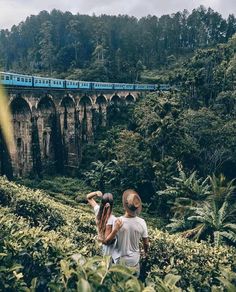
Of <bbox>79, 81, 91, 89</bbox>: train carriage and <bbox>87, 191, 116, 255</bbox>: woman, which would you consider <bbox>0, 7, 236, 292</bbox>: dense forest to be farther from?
<bbox>79, 81, 91, 89</bbox>: train carriage

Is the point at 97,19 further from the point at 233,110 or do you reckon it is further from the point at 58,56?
the point at 233,110

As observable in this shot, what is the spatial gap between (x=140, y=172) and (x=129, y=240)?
871 inches

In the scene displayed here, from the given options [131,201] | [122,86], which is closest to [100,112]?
[122,86]

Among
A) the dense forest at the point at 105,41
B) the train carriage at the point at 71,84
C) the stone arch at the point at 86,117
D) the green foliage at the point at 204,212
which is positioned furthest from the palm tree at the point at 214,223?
the dense forest at the point at 105,41

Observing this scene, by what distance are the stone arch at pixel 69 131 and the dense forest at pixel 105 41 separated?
23933 mm

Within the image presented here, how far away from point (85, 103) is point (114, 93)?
27.8ft

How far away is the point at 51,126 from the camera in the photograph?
111ft

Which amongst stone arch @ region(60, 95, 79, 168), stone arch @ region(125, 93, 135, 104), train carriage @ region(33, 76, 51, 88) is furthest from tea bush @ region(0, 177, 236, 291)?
stone arch @ region(125, 93, 135, 104)

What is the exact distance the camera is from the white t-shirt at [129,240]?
5023mm

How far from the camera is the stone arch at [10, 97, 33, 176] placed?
27.7 meters

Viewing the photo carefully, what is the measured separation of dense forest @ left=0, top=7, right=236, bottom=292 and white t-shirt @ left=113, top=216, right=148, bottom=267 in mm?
396

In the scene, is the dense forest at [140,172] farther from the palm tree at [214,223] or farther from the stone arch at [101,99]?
the stone arch at [101,99]

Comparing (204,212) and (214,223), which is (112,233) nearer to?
(214,223)

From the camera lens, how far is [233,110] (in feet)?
110
